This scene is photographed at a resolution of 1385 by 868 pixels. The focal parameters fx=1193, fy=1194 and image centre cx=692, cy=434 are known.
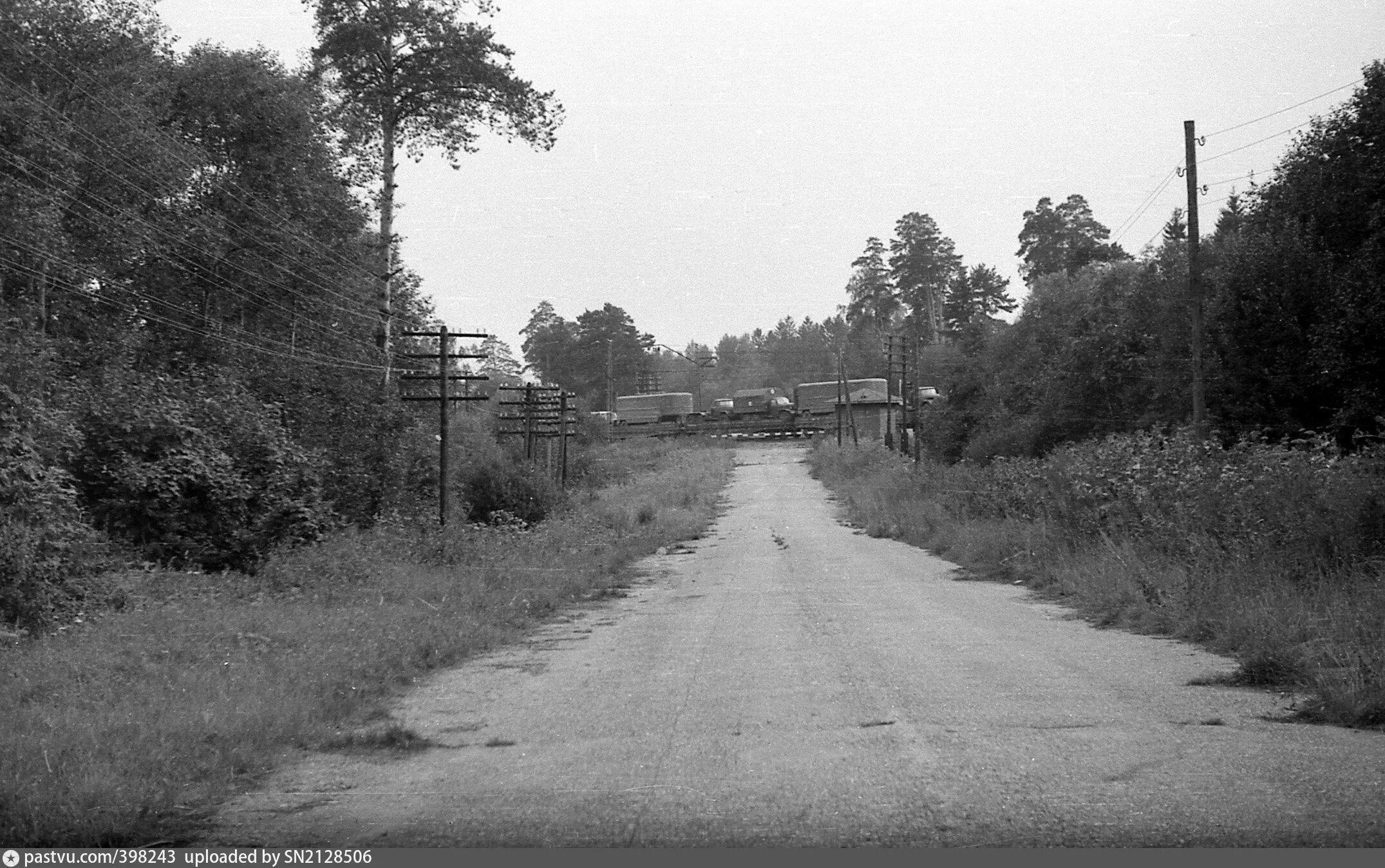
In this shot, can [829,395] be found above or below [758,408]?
above

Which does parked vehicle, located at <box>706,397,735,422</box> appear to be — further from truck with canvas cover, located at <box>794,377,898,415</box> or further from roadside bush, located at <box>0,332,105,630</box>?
roadside bush, located at <box>0,332,105,630</box>

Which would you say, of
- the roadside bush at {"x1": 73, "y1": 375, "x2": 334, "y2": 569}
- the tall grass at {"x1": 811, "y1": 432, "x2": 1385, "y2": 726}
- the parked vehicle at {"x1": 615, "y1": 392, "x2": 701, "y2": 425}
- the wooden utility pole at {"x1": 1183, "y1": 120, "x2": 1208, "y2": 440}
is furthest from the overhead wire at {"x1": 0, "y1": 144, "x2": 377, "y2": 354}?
the parked vehicle at {"x1": 615, "y1": 392, "x2": 701, "y2": 425}

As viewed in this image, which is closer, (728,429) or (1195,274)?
(1195,274)

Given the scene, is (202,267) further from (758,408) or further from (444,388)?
(758,408)

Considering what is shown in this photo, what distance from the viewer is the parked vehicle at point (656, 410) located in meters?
110

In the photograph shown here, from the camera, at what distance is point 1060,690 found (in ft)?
31.7

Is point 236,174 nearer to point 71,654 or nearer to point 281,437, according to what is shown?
point 281,437

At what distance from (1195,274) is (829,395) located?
270 ft

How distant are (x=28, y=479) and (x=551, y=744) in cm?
1036

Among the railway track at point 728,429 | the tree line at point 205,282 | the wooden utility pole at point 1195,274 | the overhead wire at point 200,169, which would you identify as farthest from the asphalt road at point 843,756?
the railway track at point 728,429

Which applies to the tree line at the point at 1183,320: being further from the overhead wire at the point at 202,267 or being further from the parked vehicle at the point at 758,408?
the overhead wire at the point at 202,267

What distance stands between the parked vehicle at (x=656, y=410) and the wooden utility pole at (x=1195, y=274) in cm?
8371

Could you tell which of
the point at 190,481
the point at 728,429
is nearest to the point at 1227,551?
the point at 190,481

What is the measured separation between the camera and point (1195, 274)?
26.7 meters
